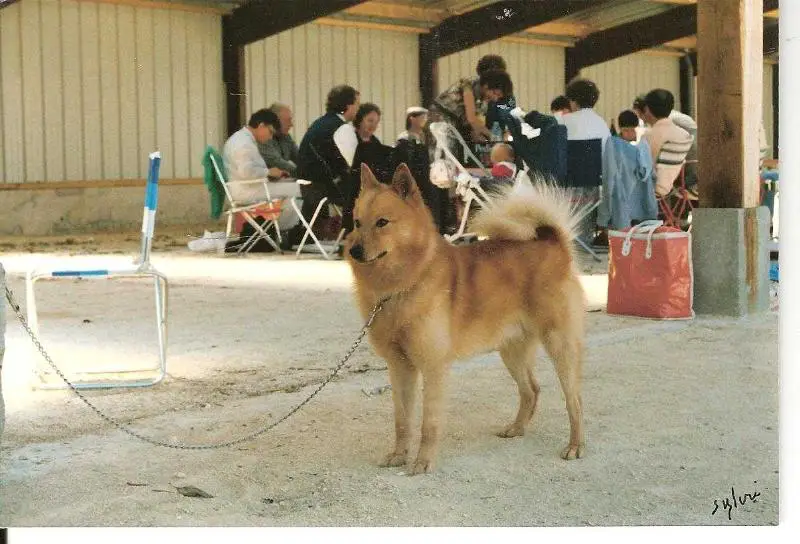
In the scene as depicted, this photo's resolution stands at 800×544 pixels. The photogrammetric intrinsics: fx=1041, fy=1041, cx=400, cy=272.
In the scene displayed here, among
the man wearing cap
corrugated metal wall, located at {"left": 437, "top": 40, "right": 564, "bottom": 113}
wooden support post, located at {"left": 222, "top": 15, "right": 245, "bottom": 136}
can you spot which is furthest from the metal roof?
the man wearing cap

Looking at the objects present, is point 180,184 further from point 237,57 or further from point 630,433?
point 630,433

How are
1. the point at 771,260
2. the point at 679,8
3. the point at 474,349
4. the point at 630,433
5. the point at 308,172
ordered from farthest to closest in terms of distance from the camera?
the point at 308,172 < the point at 771,260 < the point at 679,8 < the point at 630,433 < the point at 474,349

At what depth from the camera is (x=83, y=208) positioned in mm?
8758

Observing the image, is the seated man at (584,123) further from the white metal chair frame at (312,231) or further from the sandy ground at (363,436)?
the sandy ground at (363,436)

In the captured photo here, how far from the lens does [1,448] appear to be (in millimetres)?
2926

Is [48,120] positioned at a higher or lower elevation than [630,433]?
higher

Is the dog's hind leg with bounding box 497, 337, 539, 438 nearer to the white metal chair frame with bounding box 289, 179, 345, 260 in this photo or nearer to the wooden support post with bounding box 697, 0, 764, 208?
the wooden support post with bounding box 697, 0, 764, 208

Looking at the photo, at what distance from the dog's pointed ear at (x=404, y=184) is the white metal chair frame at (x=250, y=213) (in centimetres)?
503

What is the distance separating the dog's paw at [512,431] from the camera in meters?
3.11

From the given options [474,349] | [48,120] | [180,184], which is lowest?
[474,349]

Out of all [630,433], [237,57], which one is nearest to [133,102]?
[237,57]

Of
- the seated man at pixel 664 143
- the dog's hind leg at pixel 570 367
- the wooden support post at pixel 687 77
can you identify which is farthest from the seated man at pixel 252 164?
the dog's hind leg at pixel 570 367

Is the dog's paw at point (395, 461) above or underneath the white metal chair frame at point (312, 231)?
underneath

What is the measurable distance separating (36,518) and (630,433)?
5.52ft
